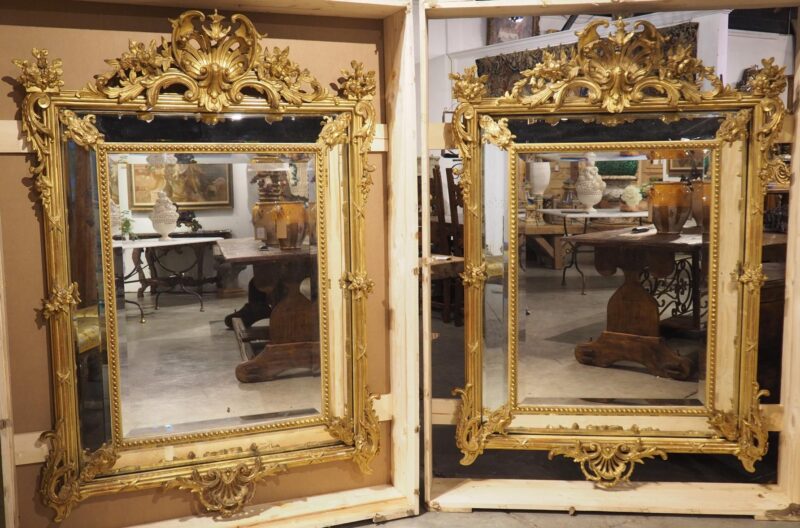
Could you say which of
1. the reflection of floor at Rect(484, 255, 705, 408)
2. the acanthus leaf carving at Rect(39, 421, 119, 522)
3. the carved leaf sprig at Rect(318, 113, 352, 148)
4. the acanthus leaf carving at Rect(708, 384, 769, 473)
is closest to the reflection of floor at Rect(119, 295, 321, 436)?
the acanthus leaf carving at Rect(39, 421, 119, 522)

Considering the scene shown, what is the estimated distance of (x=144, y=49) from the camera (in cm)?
216

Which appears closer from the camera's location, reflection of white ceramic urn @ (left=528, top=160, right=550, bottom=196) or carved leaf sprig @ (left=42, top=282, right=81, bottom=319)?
carved leaf sprig @ (left=42, top=282, right=81, bottom=319)

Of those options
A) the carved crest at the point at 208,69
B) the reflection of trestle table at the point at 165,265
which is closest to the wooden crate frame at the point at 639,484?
the carved crest at the point at 208,69

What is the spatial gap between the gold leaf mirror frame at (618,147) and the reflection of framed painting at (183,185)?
2.66ft

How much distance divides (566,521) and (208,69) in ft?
6.34

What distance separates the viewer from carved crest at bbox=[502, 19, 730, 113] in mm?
2473

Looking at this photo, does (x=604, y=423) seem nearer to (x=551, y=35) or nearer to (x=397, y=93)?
(x=397, y=93)

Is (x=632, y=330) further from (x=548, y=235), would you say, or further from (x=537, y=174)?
(x=537, y=174)

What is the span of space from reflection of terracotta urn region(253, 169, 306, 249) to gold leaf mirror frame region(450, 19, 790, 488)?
0.59 meters

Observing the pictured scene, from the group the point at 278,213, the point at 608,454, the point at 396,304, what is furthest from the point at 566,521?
the point at 278,213

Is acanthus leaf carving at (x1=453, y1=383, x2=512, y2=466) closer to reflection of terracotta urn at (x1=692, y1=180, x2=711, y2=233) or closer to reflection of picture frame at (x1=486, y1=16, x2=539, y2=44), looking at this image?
reflection of terracotta urn at (x1=692, y1=180, x2=711, y2=233)

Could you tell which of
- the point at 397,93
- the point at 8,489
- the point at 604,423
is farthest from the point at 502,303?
the point at 8,489

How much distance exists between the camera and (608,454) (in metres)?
2.62

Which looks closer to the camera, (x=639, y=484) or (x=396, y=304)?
(x=396, y=304)
